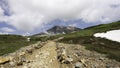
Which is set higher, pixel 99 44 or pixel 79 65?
pixel 99 44

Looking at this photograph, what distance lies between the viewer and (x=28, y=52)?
54.0 metres

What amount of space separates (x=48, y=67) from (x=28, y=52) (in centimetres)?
1384

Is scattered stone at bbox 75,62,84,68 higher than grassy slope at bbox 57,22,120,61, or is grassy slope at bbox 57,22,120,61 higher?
grassy slope at bbox 57,22,120,61

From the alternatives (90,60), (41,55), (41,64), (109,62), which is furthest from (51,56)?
(109,62)

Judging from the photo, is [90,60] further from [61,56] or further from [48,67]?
[48,67]

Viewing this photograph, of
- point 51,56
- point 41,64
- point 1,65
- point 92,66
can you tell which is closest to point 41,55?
point 51,56

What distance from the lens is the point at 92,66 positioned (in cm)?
4247

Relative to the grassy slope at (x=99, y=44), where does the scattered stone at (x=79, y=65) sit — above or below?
below

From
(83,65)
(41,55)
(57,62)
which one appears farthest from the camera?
(41,55)

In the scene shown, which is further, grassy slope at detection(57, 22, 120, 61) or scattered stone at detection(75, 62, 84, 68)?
grassy slope at detection(57, 22, 120, 61)

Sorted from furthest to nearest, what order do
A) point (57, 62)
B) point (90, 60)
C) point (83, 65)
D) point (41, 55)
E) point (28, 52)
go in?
point (28, 52) < point (41, 55) < point (90, 60) < point (57, 62) < point (83, 65)

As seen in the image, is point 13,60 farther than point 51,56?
No

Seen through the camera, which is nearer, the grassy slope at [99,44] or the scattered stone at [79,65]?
the scattered stone at [79,65]

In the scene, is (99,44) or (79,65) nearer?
(79,65)
